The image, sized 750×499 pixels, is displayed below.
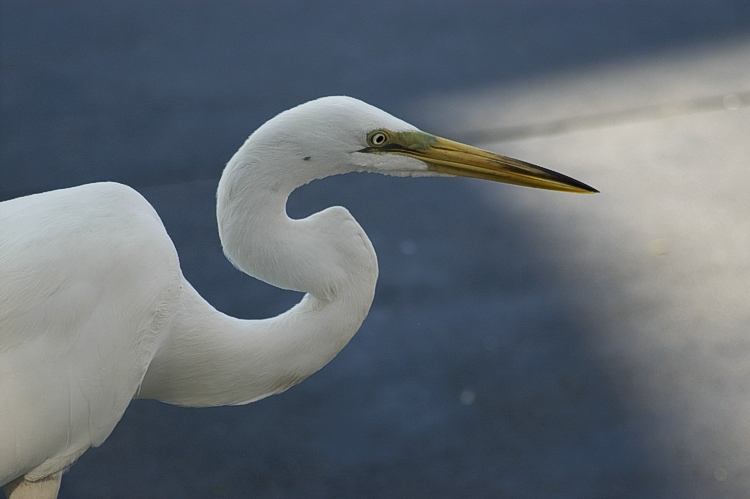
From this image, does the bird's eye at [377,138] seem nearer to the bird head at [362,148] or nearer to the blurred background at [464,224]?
the bird head at [362,148]

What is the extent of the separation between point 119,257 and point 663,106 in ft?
8.77

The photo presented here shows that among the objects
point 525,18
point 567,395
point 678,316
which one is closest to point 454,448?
point 567,395

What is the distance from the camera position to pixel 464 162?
1.63m

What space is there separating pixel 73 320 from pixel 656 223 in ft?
6.73

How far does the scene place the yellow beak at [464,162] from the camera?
5.23ft

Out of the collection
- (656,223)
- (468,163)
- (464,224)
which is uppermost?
(468,163)

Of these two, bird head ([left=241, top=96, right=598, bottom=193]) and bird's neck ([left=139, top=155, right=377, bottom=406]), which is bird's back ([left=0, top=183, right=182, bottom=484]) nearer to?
bird's neck ([left=139, top=155, right=377, bottom=406])

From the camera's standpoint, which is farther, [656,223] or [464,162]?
[656,223]

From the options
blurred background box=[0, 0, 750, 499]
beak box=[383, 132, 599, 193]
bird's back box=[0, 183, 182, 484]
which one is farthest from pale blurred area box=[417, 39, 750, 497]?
bird's back box=[0, 183, 182, 484]

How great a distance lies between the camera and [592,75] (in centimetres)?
395

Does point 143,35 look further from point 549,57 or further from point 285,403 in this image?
point 285,403

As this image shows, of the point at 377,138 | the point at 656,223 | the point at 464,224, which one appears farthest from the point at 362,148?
the point at 656,223

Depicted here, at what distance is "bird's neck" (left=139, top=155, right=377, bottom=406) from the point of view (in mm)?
1594

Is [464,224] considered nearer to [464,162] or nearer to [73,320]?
[464,162]
